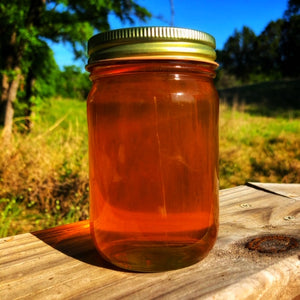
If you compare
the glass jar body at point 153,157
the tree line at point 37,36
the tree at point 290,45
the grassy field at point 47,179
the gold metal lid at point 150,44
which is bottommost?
the grassy field at point 47,179

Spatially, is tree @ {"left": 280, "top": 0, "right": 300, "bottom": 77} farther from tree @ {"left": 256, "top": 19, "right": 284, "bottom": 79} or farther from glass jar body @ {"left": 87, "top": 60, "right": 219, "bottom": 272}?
glass jar body @ {"left": 87, "top": 60, "right": 219, "bottom": 272}

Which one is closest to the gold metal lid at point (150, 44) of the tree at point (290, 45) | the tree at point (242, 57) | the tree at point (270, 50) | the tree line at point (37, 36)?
the tree line at point (37, 36)

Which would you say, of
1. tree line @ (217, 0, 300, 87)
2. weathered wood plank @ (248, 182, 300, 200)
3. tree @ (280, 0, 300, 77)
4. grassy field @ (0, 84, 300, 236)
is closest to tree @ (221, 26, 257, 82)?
tree line @ (217, 0, 300, 87)

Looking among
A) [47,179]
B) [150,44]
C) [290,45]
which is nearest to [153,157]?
[150,44]

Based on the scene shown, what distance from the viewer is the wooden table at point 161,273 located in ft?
2.45

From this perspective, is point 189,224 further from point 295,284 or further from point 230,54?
point 230,54

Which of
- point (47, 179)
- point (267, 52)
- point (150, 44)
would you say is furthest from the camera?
point (267, 52)

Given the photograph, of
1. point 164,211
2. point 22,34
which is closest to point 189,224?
point 164,211

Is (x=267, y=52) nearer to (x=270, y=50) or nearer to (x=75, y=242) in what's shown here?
(x=270, y=50)

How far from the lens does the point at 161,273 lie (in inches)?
32.3

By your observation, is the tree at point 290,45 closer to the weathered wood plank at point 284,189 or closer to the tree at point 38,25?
the tree at point 38,25

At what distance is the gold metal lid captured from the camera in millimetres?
757

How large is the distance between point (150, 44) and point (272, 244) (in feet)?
2.01

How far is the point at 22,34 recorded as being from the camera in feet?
17.4
